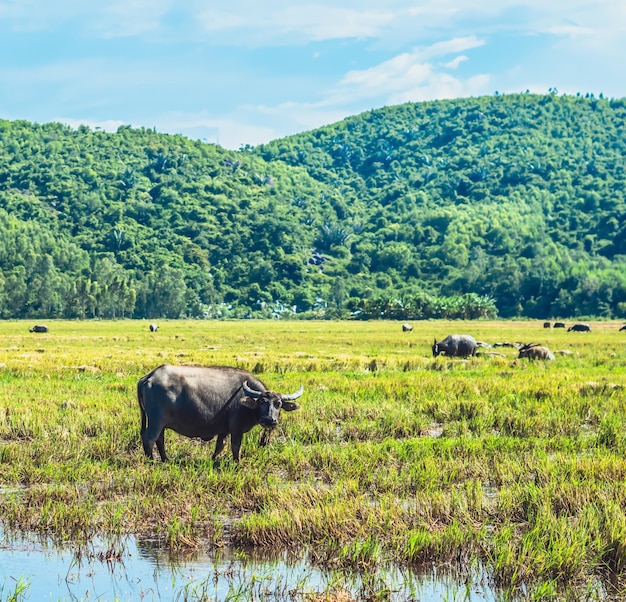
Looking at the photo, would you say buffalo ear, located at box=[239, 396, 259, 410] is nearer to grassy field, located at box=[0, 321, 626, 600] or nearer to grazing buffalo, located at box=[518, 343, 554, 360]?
grassy field, located at box=[0, 321, 626, 600]

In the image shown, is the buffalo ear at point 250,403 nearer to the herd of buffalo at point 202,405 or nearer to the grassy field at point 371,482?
the herd of buffalo at point 202,405

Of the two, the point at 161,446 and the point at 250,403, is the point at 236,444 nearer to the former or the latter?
the point at 250,403

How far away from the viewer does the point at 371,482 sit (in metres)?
10.5

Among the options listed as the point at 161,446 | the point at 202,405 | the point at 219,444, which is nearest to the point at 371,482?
the point at 219,444

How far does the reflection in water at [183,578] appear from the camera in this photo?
6.91 metres

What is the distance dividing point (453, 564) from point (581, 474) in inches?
140

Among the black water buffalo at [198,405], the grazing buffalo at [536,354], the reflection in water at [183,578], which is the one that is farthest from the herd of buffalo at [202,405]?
the grazing buffalo at [536,354]

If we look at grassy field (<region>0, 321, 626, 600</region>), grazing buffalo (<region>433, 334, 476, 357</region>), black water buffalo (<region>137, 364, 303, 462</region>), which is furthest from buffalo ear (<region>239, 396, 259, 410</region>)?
grazing buffalo (<region>433, 334, 476, 357</region>)

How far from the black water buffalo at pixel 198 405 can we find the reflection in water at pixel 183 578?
12.0 ft

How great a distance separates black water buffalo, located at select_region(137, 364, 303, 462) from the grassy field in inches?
16.8

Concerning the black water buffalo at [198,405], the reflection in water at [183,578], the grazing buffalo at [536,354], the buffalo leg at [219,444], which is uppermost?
the black water buffalo at [198,405]

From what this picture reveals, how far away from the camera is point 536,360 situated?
3253 centimetres

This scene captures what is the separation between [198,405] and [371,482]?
2954mm

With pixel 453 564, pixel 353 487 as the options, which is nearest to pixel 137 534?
pixel 353 487
